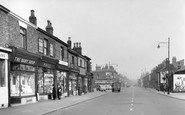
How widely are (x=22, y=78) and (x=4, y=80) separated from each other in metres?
3.50

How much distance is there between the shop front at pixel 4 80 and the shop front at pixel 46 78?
6255 millimetres

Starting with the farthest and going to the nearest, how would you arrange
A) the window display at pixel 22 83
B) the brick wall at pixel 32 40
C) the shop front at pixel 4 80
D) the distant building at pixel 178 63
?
the distant building at pixel 178 63 < the brick wall at pixel 32 40 < the window display at pixel 22 83 < the shop front at pixel 4 80

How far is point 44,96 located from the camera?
85.2 feet

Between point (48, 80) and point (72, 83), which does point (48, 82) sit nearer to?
Answer: point (48, 80)

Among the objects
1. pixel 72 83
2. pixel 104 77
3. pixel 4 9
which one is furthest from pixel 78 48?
pixel 104 77

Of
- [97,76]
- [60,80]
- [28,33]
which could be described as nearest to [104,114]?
[28,33]

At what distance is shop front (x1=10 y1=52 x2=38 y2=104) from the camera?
19.4 m

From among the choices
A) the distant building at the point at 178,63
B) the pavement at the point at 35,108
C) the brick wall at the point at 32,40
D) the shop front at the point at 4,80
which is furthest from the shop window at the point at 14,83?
the distant building at the point at 178,63

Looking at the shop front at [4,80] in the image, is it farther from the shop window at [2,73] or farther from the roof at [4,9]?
the roof at [4,9]

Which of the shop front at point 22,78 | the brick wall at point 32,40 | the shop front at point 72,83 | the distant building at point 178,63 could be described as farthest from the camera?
the distant building at point 178,63

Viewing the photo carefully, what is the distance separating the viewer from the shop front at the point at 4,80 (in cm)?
1734

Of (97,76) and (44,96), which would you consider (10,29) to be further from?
(97,76)

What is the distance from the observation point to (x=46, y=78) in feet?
87.1

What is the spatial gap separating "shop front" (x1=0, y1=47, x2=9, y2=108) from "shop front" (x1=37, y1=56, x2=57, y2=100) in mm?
6255
